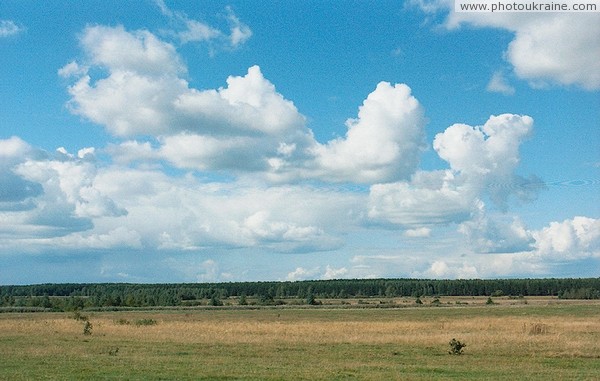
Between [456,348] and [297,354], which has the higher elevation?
[456,348]

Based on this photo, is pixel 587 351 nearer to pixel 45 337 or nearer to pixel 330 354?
pixel 330 354

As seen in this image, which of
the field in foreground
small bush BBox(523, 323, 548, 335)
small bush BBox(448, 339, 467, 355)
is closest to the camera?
the field in foreground

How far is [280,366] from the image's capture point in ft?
100

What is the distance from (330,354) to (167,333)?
817 inches

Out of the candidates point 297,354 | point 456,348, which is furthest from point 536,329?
point 297,354

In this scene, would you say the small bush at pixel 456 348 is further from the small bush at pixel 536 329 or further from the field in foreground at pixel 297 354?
the small bush at pixel 536 329

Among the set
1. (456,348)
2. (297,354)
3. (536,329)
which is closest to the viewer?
(297,354)

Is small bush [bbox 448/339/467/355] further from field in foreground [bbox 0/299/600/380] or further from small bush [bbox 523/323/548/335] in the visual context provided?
small bush [bbox 523/323/548/335]

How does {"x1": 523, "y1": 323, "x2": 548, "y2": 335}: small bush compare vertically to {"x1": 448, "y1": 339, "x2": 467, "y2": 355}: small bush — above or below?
above

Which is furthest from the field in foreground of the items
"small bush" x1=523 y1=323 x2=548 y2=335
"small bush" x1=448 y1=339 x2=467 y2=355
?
"small bush" x1=448 y1=339 x2=467 y2=355

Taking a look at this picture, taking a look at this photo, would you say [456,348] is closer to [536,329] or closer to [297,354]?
[297,354]

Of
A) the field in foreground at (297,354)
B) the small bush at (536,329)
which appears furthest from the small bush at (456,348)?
the small bush at (536,329)

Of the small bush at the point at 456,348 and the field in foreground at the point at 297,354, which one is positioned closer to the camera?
the field in foreground at the point at 297,354

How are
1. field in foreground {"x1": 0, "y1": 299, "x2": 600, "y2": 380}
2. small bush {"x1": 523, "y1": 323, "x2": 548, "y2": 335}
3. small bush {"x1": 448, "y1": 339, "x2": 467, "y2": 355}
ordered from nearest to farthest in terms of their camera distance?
field in foreground {"x1": 0, "y1": 299, "x2": 600, "y2": 380}, small bush {"x1": 448, "y1": 339, "x2": 467, "y2": 355}, small bush {"x1": 523, "y1": 323, "x2": 548, "y2": 335}
